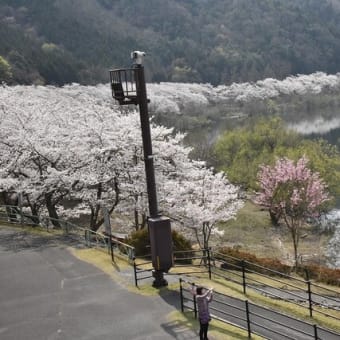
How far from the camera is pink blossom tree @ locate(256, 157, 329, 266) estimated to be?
3016 cm

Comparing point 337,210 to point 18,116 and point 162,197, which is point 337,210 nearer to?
point 162,197

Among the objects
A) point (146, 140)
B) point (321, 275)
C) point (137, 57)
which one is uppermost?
point (137, 57)

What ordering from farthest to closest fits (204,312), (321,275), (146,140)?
1. (321,275)
2. (146,140)
3. (204,312)

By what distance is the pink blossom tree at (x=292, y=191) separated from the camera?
98.9 feet

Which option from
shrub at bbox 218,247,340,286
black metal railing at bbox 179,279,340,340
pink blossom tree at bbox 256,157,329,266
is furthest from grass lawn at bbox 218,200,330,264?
black metal railing at bbox 179,279,340,340

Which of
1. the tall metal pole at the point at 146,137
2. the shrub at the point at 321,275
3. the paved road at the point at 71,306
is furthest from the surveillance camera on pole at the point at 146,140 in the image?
the shrub at the point at 321,275

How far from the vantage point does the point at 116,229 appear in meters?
31.7

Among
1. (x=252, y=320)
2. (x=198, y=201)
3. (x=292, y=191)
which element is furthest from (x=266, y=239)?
(x=252, y=320)

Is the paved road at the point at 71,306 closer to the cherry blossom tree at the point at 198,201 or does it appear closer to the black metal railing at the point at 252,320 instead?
the black metal railing at the point at 252,320

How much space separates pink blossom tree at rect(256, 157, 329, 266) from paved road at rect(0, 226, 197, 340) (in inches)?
674

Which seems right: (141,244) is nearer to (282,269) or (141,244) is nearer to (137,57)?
(282,269)

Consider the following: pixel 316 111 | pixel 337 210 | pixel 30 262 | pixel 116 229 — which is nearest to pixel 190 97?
pixel 316 111

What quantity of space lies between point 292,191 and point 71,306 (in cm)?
2174

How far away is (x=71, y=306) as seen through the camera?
1270 cm
